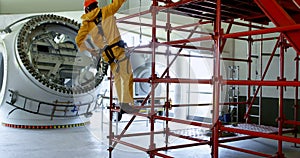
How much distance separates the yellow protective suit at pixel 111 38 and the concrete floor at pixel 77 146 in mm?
1638

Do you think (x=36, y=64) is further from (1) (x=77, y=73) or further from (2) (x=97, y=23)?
(2) (x=97, y=23)

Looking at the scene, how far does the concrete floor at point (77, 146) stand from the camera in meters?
5.34

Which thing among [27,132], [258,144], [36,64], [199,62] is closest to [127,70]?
[258,144]

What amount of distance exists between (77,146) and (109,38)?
2.93 meters

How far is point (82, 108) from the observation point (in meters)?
8.68

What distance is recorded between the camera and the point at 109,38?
3889 millimetres

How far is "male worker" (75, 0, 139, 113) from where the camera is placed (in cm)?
381

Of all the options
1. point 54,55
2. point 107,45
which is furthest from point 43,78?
point 107,45

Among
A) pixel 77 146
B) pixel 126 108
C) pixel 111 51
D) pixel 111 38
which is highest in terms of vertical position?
pixel 111 38

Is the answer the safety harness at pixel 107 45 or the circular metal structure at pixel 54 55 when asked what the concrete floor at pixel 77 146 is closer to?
the circular metal structure at pixel 54 55

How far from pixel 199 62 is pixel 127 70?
7150 millimetres

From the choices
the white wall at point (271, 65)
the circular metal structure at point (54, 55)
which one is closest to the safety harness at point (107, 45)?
the circular metal structure at point (54, 55)

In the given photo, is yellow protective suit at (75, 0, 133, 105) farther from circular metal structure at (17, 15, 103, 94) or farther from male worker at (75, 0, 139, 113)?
circular metal structure at (17, 15, 103, 94)

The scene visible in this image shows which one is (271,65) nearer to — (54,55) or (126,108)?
(126,108)
